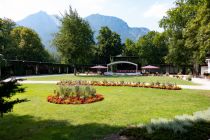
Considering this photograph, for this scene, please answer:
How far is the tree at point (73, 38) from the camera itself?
55.1 meters

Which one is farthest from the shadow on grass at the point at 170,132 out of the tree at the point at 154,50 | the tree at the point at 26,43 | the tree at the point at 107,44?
the tree at the point at 107,44

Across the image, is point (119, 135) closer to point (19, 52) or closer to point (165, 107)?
point (165, 107)

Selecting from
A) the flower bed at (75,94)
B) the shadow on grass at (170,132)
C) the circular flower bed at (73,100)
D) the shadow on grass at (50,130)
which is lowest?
the shadow on grass at (50,130)

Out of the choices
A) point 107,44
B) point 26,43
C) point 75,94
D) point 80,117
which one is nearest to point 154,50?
point 107,44

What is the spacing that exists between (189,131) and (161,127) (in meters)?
0.78

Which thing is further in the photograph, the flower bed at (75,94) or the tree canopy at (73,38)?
the tree canopy at (73,38)

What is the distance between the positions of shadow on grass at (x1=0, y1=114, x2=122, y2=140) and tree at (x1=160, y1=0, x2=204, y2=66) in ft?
183

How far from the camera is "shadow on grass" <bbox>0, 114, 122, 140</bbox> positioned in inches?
353

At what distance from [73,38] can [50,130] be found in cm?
4609

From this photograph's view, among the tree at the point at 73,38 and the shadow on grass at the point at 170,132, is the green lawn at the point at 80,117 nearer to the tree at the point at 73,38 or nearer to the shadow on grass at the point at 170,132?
the shadow on grass at the point at 170,132

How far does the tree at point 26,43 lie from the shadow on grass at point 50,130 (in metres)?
65.2

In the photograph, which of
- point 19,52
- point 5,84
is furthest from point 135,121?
point 19,52

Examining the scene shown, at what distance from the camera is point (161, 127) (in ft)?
28.1

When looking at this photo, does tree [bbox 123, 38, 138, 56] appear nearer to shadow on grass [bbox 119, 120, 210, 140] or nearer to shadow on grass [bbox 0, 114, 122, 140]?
shadow on grass [bbox 0, 114, 122, 140]
